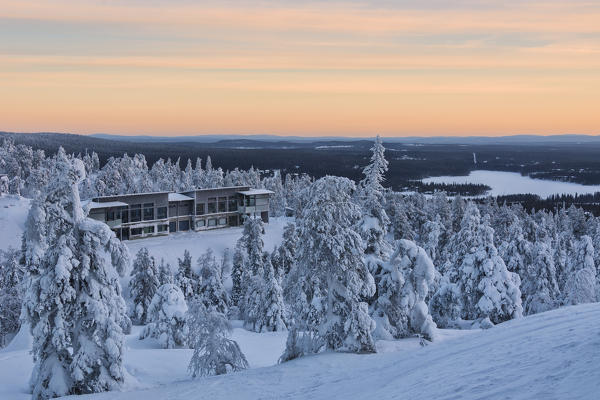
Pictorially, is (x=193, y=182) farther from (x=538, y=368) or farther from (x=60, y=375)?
(x=538, y=368)

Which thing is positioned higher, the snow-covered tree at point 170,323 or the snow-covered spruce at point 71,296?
Result: the snow-covered spruce at point 71,296

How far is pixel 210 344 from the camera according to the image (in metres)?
23.4

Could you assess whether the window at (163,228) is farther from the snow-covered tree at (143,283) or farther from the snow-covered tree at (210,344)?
the snow-covered tree at (210,344)

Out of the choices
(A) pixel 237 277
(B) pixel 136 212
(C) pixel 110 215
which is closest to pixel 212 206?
(B) pixel 136 212

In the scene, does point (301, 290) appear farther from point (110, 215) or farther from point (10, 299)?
point (110, 215)

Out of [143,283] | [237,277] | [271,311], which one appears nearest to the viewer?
[271,311]

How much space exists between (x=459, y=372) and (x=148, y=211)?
73309 millimetres

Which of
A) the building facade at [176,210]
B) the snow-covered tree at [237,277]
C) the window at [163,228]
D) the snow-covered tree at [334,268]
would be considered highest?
the snow-covered tree at [334,268]

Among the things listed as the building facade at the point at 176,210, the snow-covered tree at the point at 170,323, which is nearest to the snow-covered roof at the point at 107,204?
the building facade at the point at 176,210

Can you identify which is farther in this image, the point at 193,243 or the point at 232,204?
the point at 232,204

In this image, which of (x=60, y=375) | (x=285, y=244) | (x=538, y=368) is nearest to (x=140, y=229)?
(x=285, y=244)

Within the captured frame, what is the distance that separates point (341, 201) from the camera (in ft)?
74.9

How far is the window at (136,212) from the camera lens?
80875 mm

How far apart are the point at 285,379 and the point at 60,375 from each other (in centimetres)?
852
